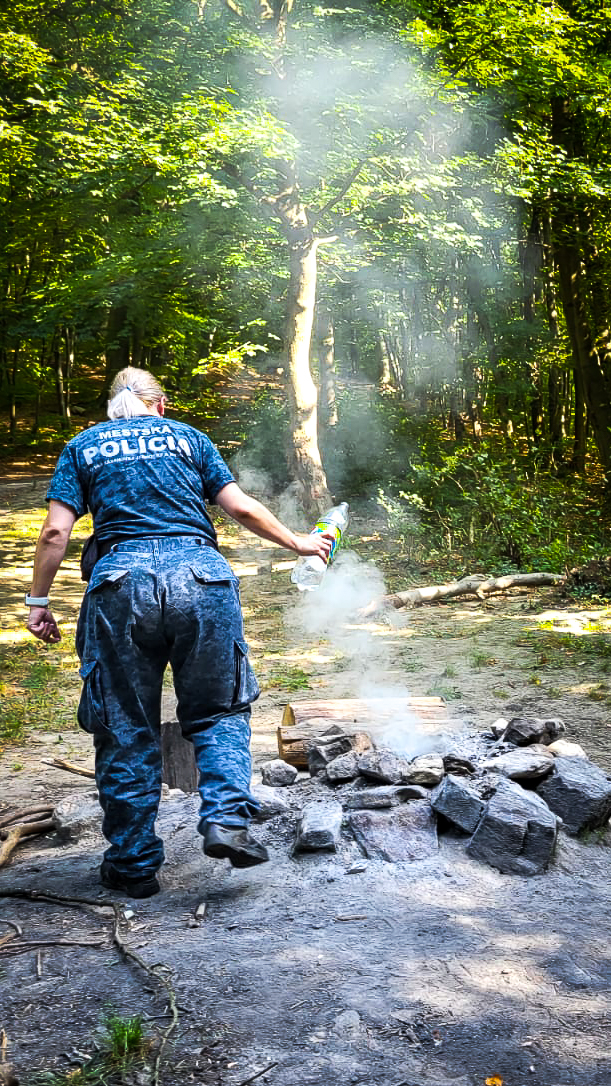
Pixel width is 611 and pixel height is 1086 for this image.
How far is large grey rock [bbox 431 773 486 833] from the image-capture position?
12.8 ft

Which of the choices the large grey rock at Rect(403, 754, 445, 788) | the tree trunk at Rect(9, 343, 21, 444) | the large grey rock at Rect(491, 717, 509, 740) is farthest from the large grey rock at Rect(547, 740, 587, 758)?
the tree trunk at Rect(9, 343, 21, 444)

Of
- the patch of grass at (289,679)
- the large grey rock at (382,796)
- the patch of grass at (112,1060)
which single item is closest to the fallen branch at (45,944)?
the patch of grass at (112,1060)

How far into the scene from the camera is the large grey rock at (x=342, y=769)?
4418mm

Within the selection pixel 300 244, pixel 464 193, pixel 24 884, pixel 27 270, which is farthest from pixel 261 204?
pixel 24 884

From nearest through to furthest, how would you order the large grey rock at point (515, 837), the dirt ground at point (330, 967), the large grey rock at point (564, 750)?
the dirt ground at point (330, 967) < the large grey rock at point (515, 837) < the large grey rock at point (564, 750)

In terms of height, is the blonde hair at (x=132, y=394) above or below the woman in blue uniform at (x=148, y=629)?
above

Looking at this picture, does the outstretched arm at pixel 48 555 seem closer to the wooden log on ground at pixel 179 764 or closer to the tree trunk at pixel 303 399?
Answer: the wooden log on ground at pixel 179 764

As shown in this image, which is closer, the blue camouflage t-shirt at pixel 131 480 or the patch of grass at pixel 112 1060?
the patch of grass at pixel 112 1060

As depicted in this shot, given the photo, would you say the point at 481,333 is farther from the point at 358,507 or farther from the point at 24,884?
the point at 24,884

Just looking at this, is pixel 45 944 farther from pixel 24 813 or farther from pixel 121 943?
pixel 24 813

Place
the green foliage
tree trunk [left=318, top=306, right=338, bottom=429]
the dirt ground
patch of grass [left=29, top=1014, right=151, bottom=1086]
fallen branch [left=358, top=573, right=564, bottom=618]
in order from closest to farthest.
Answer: patch of grass [left=29, top=1014, right=151, bottom=1086] → the dirt ground → fallen branch [left=358, top=573, right=564, bottom=618] → the green foliage → tree trunk [left=318, top=306, right=338, bottom=429]

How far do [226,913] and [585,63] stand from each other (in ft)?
38.2

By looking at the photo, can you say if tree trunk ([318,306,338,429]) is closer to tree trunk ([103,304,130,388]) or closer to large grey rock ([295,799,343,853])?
tree trunk ([103,304,130,388])

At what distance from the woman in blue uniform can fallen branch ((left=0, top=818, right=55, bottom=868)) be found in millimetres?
682
